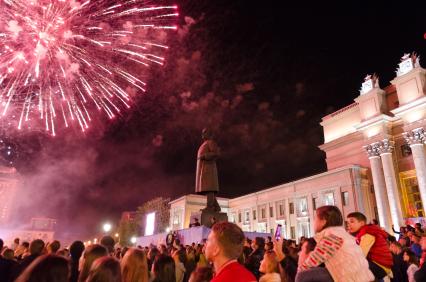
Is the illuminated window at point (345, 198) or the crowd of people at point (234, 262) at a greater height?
the illuminated window at point (345, 198)

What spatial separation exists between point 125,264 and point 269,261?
2.17 m

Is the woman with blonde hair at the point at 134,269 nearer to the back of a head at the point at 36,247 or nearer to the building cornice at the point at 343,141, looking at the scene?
the back of a head at the point at 36,247

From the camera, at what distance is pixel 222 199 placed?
184ft

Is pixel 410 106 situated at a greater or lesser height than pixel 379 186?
greater

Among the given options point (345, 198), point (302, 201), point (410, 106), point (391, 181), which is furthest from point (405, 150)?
point (302, 201)

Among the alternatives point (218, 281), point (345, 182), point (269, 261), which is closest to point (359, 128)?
point (345, 182)

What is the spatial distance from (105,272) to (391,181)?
32969 mm

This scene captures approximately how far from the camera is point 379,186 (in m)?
31.0

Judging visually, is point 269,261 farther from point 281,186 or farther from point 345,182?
point 281,186

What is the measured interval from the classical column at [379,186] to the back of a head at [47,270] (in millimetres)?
33223

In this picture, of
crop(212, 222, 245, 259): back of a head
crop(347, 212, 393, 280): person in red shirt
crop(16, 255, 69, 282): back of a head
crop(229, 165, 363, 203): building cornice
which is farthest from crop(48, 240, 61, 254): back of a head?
crop(229, 165, 363, 203): building cornice

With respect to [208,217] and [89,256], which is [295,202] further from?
[89,256]

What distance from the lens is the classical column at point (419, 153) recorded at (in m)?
26.9

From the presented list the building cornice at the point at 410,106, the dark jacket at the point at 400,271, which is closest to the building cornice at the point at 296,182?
the building cornice at the point at 410,106
